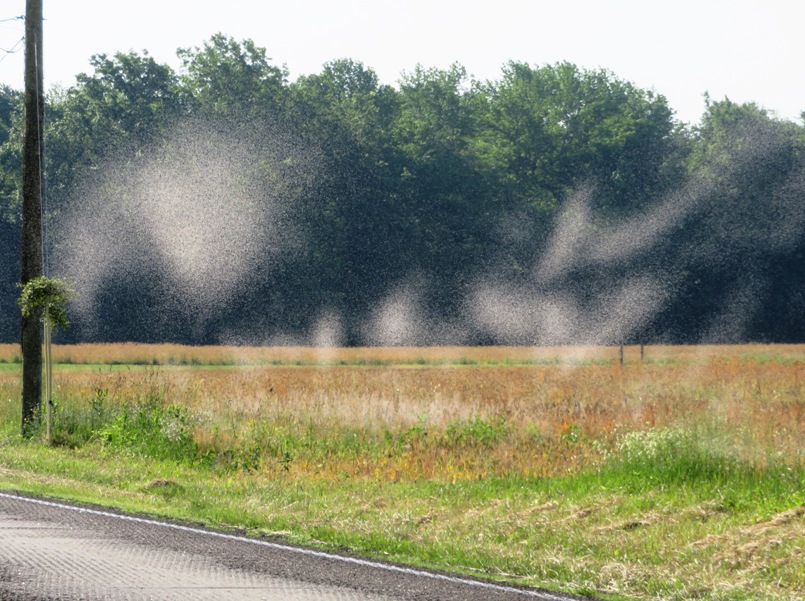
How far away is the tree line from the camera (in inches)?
2729

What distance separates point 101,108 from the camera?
71938mm

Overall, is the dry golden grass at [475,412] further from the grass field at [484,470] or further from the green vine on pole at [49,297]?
the green vine on pole at [49,297]

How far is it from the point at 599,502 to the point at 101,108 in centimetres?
6515

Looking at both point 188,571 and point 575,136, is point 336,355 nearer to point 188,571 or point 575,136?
point 575,136

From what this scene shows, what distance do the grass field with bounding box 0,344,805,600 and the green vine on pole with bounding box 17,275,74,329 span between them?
2.02 m

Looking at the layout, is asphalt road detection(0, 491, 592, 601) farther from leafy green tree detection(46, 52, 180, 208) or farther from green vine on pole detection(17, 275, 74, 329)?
leafy green tree detection(46, 52, 180, 208)

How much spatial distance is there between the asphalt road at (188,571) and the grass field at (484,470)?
2.63 feet

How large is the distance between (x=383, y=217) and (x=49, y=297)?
57297 mm

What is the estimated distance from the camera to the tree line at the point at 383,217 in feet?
227

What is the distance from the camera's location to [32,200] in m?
21.6

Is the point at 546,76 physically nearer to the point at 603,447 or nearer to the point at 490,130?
the point at 490,130

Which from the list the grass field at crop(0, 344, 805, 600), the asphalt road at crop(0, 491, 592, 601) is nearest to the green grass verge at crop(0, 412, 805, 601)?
the grass field at crop(0, 344, 805, 600)

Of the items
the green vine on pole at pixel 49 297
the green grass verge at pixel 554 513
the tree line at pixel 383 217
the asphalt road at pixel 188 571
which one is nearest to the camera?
the asphalt road at pixel 188 571

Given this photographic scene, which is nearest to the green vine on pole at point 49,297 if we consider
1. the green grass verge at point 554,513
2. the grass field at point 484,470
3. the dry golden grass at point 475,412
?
the grass field at point 484,470
